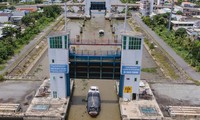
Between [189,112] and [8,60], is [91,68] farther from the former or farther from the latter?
[8,60]

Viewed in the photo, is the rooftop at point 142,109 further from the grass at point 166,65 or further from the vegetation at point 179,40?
the vegetation at point 179,40

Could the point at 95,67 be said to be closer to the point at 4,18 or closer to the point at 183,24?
the point at 183,24

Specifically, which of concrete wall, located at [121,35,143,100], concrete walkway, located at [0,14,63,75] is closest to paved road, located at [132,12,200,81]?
concrete wall, located at [121,35,143,100]

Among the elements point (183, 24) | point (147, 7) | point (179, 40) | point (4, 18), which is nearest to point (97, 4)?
point (147, 7)

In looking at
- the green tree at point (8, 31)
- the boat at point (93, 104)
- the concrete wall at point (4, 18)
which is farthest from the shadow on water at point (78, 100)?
the concrete wall at point (4, 18)

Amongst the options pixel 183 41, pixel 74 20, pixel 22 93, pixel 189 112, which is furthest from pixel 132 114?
pixel 74 20

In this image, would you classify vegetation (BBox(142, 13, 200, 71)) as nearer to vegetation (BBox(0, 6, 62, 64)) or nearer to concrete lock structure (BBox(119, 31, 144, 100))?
concrete lock structure (BBox(119, 31, 144, 100))
